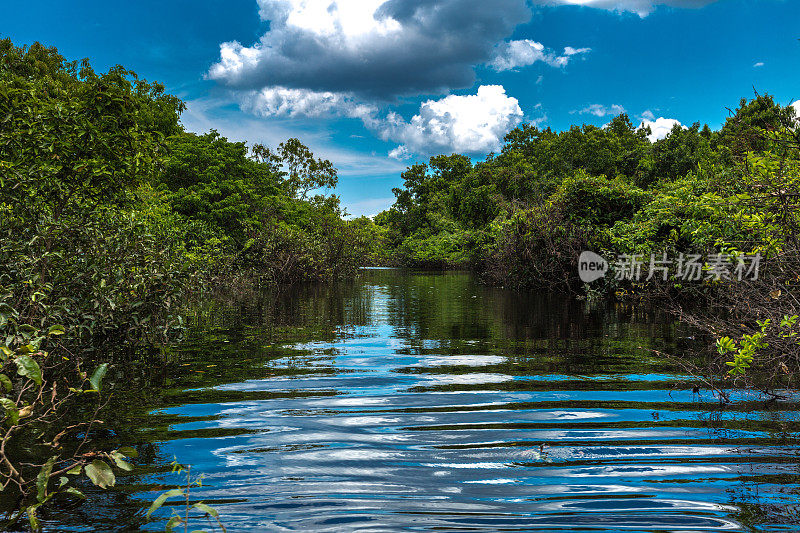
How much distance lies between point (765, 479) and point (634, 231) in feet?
48.8

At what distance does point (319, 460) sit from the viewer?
14.7 ft

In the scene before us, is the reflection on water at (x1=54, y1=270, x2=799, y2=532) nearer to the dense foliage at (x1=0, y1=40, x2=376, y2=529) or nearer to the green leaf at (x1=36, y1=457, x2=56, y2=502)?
the green leaf at (x1=36, y1=457, x2=56, y2=502)

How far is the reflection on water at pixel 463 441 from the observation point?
3.46 meters

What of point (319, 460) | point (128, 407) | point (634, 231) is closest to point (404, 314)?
point (634, 231)

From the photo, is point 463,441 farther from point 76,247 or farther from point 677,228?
point 677,228

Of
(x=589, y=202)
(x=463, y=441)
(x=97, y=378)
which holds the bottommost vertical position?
(x=463, y=441)

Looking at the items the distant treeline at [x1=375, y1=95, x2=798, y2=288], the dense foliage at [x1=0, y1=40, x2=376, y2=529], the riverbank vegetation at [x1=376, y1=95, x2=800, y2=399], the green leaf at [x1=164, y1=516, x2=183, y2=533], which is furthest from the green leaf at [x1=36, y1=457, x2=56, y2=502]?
the distant treeline at [x1=375, y1=95, x2=798, y2=288]

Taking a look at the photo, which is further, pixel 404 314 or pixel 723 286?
pixel 404 314

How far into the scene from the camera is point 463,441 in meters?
4.93

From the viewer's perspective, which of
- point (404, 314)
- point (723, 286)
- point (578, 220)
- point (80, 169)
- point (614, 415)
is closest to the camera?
point (614, 415)

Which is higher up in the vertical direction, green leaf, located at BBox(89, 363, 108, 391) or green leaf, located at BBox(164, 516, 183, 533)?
green leaf, located at BBox(89, 363, 108, 391)

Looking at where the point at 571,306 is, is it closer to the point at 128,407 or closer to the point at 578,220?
the point at 578,220

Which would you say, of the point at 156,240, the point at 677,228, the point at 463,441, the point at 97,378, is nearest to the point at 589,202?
the point at 677,228

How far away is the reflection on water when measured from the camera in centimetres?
346
